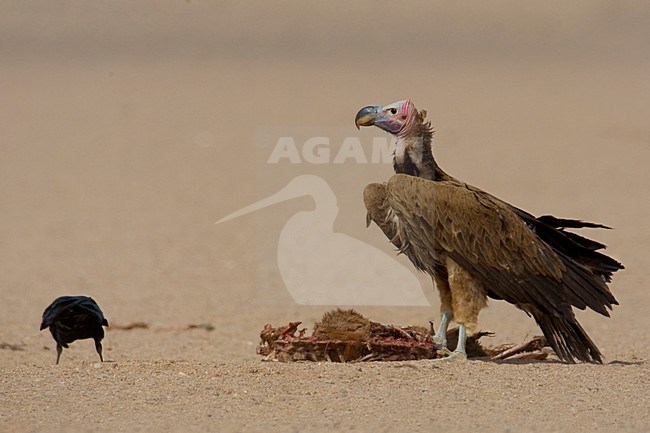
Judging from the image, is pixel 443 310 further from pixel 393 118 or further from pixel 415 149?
pixel 393 118

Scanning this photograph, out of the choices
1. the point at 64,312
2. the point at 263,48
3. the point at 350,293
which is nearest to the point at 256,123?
the point at 263,48

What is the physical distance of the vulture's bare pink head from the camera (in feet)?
25.6

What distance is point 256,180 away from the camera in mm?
21234

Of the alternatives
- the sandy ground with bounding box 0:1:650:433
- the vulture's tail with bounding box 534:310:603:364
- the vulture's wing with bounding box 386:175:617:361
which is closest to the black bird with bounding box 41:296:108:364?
the sandy ground with bounding box 0:1:650:433

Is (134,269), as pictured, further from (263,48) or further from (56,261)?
(263,48)

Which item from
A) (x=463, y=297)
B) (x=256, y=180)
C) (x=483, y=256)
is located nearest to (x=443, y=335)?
(x=463, y=297)

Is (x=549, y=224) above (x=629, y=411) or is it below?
above

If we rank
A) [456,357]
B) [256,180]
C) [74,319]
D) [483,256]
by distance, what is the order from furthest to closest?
[256,180], [74,319], [456,357], [483,256]

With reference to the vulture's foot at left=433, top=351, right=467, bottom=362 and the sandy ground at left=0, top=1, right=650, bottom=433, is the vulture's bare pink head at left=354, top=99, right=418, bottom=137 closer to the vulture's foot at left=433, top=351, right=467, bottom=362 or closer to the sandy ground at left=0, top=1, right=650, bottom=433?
the vulture's foot at left=433, top=351, right=467, bottom=362

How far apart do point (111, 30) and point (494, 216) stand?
33.6 metres

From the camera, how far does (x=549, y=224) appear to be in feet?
25.5

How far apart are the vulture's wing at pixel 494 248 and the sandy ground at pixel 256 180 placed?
16.6 inches

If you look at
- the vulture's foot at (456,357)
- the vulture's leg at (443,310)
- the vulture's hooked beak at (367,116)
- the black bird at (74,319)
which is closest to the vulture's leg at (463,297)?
the vulture's foot at (456,357)

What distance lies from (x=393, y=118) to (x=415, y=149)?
0.85 feet
